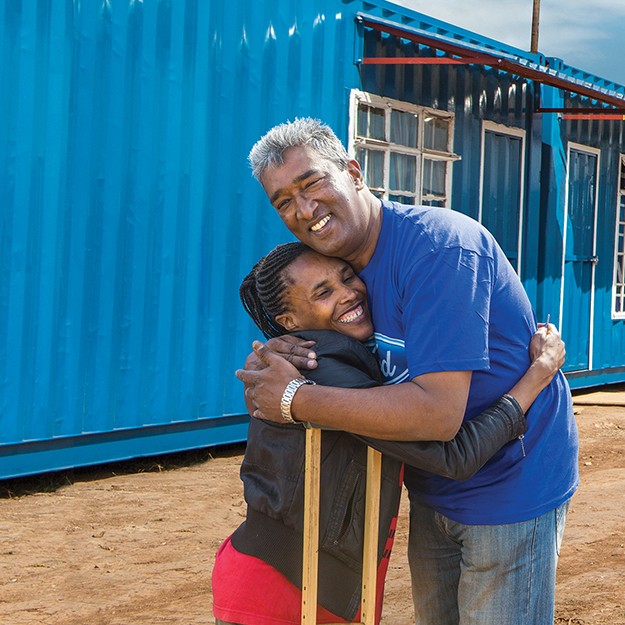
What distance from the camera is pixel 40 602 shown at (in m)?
4.84

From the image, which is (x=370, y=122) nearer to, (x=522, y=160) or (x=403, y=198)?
(x=403, y=198)

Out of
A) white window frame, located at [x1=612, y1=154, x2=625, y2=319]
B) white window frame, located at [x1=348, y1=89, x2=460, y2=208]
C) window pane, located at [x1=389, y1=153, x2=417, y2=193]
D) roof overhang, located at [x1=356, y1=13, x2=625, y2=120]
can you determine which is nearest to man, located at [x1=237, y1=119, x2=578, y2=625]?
white window frame, located at [x1=348, y1=89, x2=460, y2=208]

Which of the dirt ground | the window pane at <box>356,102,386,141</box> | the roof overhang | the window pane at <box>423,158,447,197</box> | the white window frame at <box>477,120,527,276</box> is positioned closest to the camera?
the dirt ground

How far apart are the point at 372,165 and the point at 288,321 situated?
698cm

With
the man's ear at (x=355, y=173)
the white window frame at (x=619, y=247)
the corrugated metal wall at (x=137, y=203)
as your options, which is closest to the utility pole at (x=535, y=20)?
the white window frame at (x=619, y=247)

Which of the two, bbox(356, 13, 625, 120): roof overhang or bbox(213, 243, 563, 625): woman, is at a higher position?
bbox(356, 13, 625, 120): roof overhang

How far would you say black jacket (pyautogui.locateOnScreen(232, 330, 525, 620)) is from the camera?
7.45ft

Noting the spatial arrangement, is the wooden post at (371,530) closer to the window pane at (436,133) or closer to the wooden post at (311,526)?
the wooden post at (311,526)

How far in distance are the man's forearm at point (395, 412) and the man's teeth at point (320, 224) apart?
45 centimetres

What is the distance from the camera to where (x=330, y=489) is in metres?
2.31

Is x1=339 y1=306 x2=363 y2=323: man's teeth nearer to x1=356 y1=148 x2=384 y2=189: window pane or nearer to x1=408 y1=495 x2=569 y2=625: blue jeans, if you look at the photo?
x1=408 y1=495 x2=569 y2=625: blue jeans

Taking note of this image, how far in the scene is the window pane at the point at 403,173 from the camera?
32.0 feet

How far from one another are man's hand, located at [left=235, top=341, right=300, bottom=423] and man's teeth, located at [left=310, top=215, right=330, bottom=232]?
317 millimetres

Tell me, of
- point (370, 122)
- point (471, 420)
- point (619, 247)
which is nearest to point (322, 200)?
point (471, 420)
